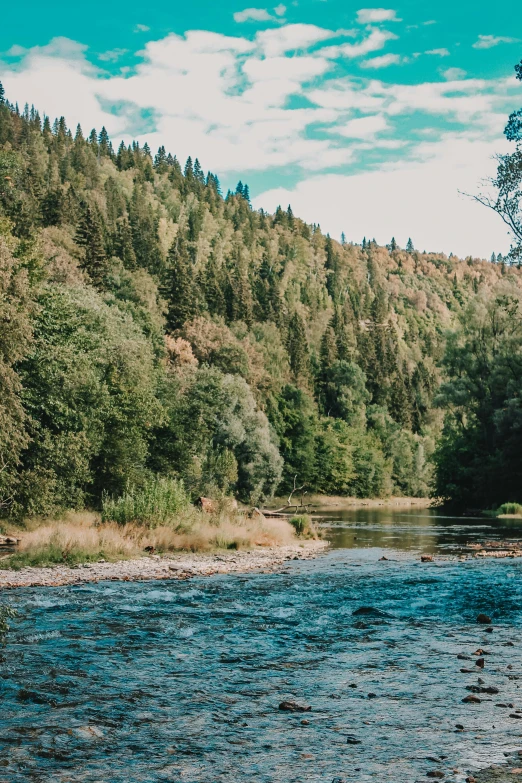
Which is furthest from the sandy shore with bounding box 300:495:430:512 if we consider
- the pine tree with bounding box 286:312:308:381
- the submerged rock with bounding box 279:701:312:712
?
the submerged rock with bounding box 279:701:312:712

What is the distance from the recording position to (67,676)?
974 cm

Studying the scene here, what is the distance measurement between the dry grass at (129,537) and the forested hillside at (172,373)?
526 centimetres

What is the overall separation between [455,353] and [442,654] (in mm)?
56567

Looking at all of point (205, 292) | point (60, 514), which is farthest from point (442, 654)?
point (205, 292)

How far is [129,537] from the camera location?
27.2 meters

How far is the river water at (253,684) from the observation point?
686 cm

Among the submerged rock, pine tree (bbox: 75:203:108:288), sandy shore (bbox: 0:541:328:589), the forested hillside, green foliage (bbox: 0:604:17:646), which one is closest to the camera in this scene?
the submerged rock

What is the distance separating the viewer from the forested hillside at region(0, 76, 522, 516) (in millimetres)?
34344

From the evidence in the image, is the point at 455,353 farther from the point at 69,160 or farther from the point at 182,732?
the point at 69,160

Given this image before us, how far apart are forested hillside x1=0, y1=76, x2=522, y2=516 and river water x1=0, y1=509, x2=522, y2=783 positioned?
56.4 feet

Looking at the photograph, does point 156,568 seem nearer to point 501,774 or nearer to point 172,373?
point 501,774

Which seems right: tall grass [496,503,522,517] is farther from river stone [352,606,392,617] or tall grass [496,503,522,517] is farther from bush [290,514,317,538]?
river stone [352,606,392,617]

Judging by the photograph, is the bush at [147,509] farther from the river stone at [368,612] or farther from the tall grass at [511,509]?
the tall grass at [511,509]

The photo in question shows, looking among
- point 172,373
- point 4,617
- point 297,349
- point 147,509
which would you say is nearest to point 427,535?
point 147,509
